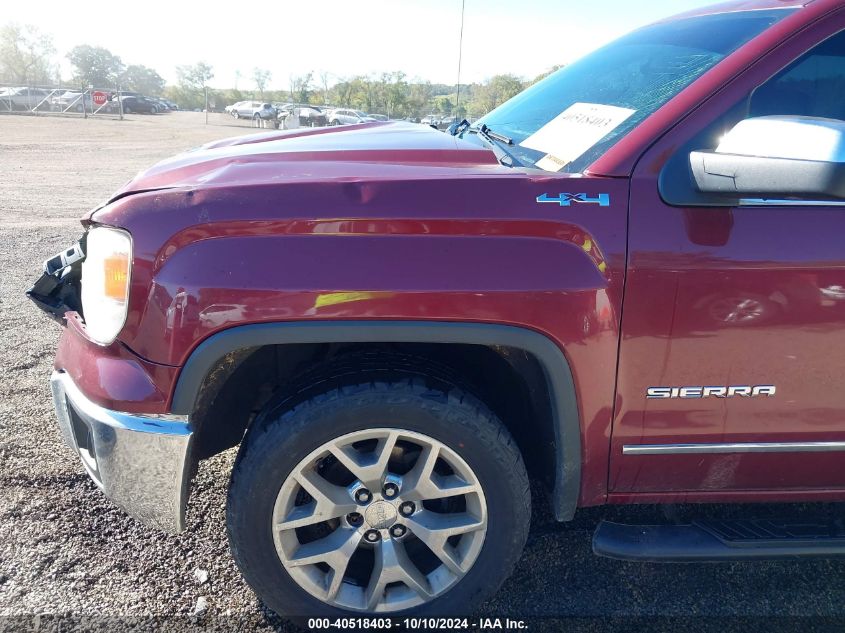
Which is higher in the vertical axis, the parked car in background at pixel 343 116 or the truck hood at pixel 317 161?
the parked car in background at pixel 343 116

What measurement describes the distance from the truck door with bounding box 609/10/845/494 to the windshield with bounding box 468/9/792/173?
7.5 inches

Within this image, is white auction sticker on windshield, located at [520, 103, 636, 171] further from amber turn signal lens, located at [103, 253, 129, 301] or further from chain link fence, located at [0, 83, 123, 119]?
chain link fence, located at [0, 83, 123, 119]

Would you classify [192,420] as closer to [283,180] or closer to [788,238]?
[283,180]

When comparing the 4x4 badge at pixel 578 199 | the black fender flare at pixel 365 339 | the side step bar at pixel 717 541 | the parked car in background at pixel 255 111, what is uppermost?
the parked car in background at pixel 255 111

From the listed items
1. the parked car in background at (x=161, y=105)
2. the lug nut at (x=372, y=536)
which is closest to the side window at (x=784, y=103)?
the lug nut at (x=372, y=536)

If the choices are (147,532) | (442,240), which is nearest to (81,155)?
(147,532)

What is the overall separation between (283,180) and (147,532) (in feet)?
5.31

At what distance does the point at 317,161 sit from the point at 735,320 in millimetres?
1375

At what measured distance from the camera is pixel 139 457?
5.91ft

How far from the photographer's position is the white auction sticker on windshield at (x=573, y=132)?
1979 mm

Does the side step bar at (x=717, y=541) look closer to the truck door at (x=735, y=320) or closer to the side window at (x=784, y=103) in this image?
the truck door at (x=735, y=320)

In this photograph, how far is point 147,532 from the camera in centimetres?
250

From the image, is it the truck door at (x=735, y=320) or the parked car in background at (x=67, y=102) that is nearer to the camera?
the truck door at (x=735, y=320)

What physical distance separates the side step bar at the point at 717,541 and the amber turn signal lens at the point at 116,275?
65.0 inches
